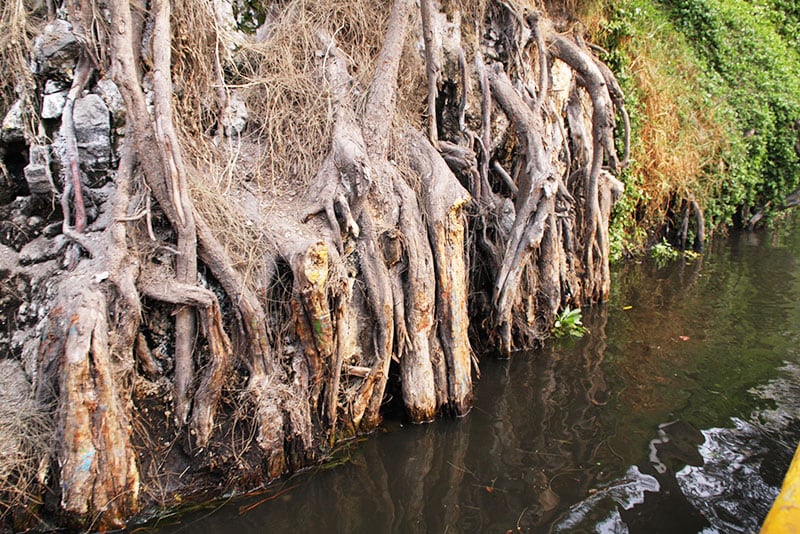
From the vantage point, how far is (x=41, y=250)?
3.75 metres

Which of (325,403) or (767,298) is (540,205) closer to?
(325,403)

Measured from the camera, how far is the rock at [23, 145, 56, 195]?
3754 millimetres

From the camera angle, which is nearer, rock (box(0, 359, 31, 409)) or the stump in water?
rock (box(0, 359, 31, 409))

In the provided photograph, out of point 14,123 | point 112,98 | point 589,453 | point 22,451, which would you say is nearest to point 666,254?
point 589,453

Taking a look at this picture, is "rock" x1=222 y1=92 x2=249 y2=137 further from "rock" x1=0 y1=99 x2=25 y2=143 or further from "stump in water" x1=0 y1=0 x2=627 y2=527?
"rock" x1=0 y1=99 x2=25 y2=143

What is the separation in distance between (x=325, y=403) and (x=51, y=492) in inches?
64.9

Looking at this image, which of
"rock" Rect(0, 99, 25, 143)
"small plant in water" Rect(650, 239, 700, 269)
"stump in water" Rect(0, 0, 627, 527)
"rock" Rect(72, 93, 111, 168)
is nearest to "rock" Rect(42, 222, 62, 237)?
"stump in water" Rect(0, 0, 627, 527)

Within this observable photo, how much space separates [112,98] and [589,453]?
13.8 ft

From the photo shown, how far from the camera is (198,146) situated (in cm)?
427

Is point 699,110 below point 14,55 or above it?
above

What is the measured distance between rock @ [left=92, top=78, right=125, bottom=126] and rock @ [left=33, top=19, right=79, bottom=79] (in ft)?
0.79

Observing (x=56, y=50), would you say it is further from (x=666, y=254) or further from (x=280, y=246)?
(x=666, y=254)

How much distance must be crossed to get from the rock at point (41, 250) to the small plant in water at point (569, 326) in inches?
183

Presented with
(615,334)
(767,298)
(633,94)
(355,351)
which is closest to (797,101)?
(633,94)
